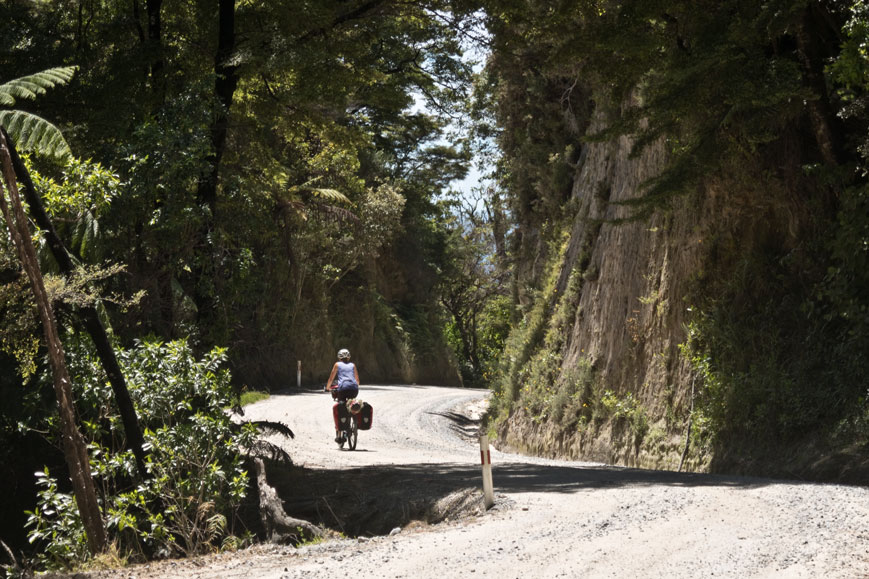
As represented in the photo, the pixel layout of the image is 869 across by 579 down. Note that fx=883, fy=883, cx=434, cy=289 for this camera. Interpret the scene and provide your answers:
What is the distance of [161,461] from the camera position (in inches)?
432

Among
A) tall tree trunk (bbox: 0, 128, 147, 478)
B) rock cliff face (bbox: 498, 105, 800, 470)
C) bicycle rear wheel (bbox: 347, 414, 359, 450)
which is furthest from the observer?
bicycle rear wheel (bbox: 347, 414, 359, 450)

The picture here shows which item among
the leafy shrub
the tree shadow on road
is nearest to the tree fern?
the leafy shrub

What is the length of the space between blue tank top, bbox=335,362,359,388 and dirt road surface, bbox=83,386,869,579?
18.4 feet

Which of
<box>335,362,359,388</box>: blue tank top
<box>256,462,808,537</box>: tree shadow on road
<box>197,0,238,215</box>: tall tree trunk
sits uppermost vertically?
Result: <box>197,0,238,215</box>: tall tree trunk

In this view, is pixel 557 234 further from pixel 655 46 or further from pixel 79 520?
pixel 79 520

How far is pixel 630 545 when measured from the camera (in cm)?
736

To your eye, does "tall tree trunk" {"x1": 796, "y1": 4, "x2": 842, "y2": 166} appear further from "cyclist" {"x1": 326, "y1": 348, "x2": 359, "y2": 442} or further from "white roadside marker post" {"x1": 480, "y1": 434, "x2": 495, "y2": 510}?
"cyclist" {"x1": 326, "y1": 348, "x2": 359, "y2": 442}

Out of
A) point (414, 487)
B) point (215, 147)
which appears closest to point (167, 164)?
point (215, 147)

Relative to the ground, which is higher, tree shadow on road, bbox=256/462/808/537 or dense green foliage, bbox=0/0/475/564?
dense green foliage, bbox=0/0/475/564

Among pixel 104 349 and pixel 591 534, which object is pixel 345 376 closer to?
pixel 104 349

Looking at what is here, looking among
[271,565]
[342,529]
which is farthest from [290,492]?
[271,565]

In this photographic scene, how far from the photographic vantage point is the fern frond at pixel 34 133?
9.67 m

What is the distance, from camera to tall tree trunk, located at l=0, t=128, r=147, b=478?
10.8 metres

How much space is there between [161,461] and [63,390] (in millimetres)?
1572
